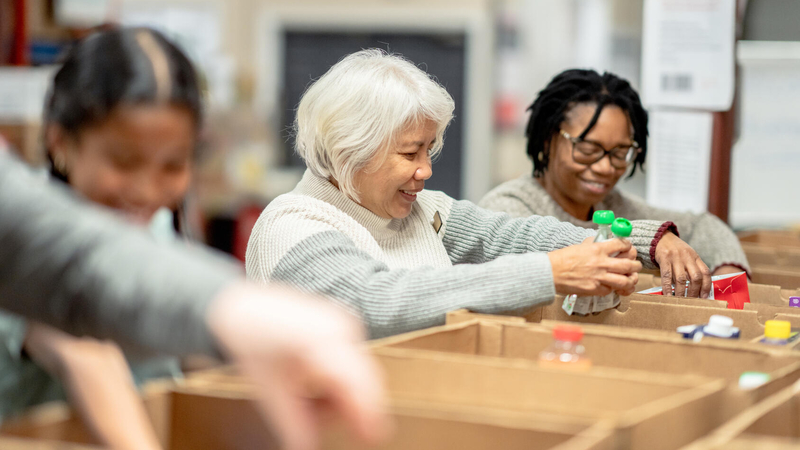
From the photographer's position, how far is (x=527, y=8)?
5.02 metres

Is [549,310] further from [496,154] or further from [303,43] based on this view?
[303,43]

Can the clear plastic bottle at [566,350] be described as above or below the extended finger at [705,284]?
above

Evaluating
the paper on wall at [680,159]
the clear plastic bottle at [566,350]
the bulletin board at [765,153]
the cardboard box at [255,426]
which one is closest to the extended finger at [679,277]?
the clear plastic bottle at [566,350]

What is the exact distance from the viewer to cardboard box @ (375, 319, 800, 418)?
1.08 metres

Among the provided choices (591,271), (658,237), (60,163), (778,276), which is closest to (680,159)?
(778,276)

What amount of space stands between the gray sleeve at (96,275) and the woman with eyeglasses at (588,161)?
1.74 meters

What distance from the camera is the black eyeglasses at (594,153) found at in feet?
7.36

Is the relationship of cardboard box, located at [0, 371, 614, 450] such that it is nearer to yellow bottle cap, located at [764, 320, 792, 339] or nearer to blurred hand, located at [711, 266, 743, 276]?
yellow bottle cap, located at [764, 320, 792, 339]

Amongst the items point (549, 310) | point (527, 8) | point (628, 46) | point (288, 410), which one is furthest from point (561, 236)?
point (527, 8)

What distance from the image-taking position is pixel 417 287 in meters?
1.41

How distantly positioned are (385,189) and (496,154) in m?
3.62

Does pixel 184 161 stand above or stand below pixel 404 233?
above

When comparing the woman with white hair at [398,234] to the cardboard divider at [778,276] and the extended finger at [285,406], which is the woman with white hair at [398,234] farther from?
the extended finger at [285,406]

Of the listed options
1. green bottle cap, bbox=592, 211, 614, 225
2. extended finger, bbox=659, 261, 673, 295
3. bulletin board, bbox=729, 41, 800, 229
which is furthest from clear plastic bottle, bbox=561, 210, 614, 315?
bulletin board, bbox=729, 41, 800, 229
